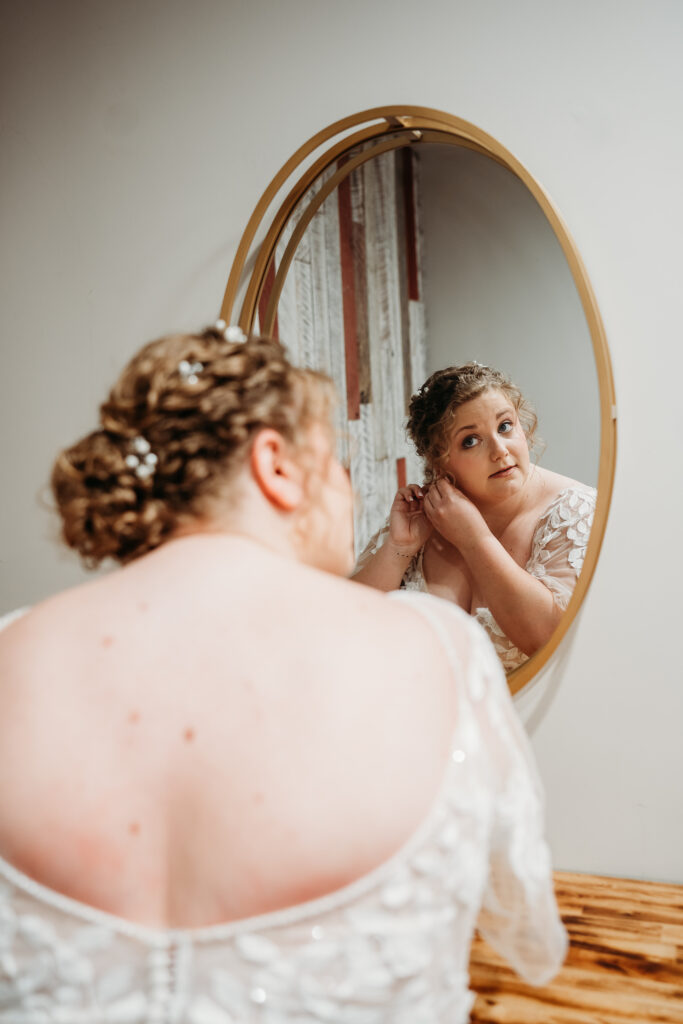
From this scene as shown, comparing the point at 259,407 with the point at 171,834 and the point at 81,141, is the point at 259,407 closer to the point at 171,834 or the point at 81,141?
the point at 171,834

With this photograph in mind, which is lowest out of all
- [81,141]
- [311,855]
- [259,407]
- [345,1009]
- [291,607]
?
[345,1009]

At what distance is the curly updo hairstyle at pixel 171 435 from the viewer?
80 centimetres

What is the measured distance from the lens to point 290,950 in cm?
70

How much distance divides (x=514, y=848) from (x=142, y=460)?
1.63 ft

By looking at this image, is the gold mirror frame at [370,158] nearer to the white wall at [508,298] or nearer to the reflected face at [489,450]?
the white wall at [508,298]

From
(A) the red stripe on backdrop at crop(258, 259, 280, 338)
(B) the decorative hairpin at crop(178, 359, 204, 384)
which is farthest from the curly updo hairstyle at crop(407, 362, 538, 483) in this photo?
(B) the decorative hairpin at crop(178, 359, 204, 384)

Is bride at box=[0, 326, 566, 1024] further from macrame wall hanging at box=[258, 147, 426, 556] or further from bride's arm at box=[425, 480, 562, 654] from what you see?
macrame wall hanging at box=[258, 147, 426, 556]

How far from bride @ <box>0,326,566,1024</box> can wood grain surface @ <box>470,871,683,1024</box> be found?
301 millimetres

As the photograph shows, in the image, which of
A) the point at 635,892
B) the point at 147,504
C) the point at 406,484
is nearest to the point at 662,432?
the point at 406,484

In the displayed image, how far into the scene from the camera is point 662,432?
1.23 m

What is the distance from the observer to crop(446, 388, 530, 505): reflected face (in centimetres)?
129

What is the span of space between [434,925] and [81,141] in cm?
151

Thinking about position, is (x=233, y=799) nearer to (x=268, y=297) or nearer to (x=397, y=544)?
(x=397, y=544)

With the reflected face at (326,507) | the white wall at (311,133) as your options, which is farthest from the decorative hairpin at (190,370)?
the white wall at (311,133)
